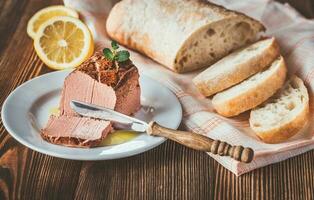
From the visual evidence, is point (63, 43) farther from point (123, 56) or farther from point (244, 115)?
point (244, 115)

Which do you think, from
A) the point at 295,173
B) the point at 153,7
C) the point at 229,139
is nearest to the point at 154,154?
the point at 229,139

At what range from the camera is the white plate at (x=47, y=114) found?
254 centimetres

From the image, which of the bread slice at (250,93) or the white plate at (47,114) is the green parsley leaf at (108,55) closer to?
the white plate at (47,114)

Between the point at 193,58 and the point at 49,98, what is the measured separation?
938mm

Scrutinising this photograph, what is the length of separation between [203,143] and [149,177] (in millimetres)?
293

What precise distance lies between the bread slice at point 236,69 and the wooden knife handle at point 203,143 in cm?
68

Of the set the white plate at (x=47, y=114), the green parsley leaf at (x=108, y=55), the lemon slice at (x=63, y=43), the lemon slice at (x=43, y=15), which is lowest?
the lemon slice at (x=43, y=15)

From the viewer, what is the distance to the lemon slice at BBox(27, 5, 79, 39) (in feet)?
12.8

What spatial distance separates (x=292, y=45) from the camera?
11.7 feet

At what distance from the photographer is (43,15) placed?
155 inches

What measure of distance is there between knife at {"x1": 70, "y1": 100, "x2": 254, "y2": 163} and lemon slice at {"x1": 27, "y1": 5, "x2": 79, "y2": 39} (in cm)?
123

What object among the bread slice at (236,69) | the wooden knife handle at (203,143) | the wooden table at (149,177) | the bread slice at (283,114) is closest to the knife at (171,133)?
the wooden knife handle at (203,143)

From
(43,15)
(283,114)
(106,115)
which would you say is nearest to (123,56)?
(106,115)

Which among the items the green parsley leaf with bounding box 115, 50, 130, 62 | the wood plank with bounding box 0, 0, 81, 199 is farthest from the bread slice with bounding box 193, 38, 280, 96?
the wood plank with bounding box 0, 0, 81, 199
